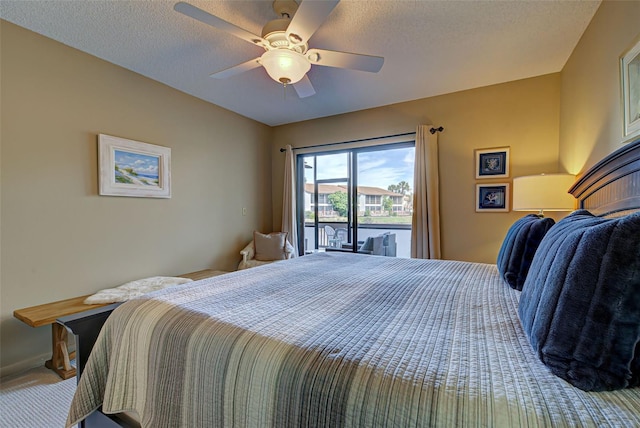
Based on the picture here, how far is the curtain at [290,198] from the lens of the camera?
429cm

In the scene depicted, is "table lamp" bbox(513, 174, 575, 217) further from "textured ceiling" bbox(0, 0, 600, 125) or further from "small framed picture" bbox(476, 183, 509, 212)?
"textured ceiling" bbox(0, 0, 600, 125)

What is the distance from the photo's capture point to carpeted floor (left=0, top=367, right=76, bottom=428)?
163 cm

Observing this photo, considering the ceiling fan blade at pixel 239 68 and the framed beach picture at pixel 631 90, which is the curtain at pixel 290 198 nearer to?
the ceiling fan blade at pixel 239 68

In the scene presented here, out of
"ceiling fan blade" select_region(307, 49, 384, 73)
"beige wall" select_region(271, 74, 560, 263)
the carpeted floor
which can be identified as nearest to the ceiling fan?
"ceiling fan blade" select_region(307, 49, 384, 73)

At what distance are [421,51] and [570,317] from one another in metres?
2.41

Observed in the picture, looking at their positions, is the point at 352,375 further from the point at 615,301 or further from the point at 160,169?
the point at 160,169

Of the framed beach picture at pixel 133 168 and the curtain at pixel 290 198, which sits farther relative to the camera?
the curtain at pixel 290 198

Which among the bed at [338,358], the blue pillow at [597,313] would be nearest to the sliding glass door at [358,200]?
the bed at [338,358]

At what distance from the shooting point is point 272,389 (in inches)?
30.4

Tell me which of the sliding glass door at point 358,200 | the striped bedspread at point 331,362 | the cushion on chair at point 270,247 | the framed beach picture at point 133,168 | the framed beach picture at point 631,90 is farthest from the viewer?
the cushion on chair at point 270,247

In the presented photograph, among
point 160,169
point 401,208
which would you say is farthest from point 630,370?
point 160,169

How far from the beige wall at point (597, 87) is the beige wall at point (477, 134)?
0.70 ft

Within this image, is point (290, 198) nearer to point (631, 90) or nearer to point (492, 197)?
point (492, 197)

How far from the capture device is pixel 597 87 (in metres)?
1.92
